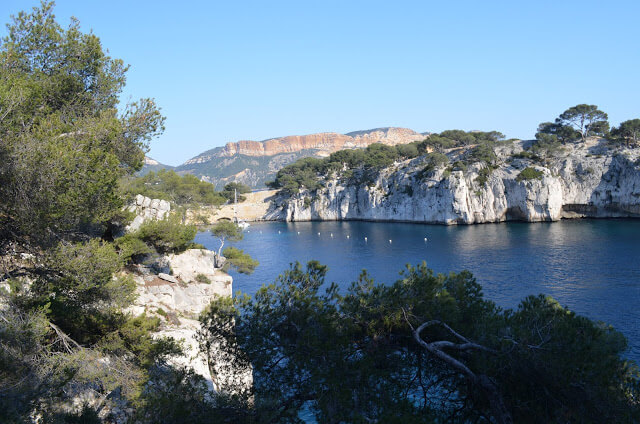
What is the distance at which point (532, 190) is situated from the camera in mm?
60562

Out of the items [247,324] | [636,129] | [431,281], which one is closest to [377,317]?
[431,281]

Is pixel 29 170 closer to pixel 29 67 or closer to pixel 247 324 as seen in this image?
pixel 29 67

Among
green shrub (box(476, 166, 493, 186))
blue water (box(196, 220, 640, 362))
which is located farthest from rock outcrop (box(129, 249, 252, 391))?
Answer: green shrub (box(476, 166, 493, 186))

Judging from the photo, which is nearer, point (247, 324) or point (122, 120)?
point (247, 324)

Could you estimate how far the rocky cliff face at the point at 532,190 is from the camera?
59062 mm

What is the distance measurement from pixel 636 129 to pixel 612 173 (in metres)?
8.74

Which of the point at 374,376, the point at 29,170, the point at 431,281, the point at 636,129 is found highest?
the point at 636,129

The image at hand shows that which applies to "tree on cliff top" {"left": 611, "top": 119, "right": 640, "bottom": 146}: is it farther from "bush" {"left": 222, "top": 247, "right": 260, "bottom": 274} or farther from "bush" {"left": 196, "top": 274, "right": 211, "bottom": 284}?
"bush" {"left": 196, "top": 274, "right": 211, "bottom": 284}

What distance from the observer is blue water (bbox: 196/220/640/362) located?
25.7 m

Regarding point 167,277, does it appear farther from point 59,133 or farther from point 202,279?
point 59,133

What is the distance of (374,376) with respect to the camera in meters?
8.27

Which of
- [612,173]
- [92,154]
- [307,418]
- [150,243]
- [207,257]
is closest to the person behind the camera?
[92,154]

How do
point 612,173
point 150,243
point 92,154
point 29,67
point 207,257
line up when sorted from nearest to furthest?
point 92,154 → point 29,67 → point 150,243 → point 207,257 → point 612,173

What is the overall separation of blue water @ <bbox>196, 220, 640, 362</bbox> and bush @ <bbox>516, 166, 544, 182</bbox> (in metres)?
7.09
